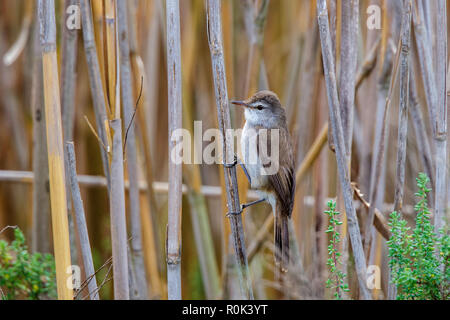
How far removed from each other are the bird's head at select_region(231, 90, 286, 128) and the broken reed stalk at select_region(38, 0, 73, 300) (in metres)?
0.90

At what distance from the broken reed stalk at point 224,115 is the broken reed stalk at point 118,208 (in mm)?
336

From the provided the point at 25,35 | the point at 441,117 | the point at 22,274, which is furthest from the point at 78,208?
the point at 25,35

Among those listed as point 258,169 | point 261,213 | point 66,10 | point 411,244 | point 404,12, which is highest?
point 66,10

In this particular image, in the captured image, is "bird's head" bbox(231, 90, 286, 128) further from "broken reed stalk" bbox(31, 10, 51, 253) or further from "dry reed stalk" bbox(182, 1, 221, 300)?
"broken reed stalk" bbox(31, 10, 51, 253)

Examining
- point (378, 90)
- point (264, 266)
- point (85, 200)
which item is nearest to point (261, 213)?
point (264, 266)

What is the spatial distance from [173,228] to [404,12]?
1026 millimetres

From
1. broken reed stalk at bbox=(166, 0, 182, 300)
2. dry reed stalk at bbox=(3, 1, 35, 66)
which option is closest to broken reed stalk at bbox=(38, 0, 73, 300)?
broken reed stalk at bbox=(166, 0, 182, 300)

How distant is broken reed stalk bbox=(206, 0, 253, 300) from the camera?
1.62m

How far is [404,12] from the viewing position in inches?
66.6

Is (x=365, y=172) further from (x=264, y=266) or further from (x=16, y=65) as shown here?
(x=16, y=65)

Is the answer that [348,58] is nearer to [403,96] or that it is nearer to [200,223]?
[403,96]

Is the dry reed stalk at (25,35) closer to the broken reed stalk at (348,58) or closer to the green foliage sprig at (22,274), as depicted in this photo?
the green foliage sprig at (22,274)

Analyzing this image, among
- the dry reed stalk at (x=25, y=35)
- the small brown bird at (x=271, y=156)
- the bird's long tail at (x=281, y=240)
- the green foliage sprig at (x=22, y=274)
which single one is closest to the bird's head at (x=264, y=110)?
the small brown bird at (x=271, y=156)

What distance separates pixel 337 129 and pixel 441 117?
40 cm
